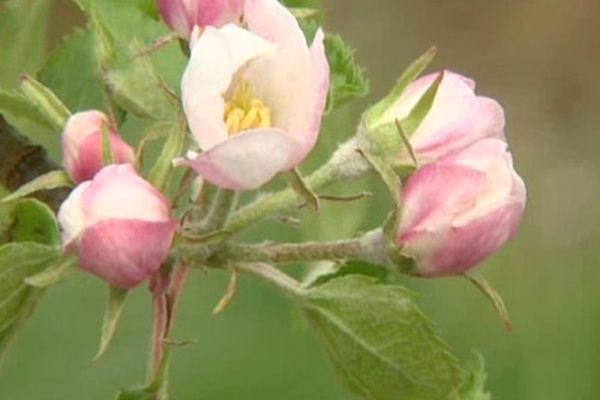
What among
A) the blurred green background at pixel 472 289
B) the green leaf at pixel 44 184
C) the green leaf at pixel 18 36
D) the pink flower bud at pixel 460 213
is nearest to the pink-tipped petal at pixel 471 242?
the pink flower bud at pixel 460 213

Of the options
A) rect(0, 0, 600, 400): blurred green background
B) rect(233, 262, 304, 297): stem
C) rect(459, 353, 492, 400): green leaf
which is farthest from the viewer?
rect(0, 0, 600, 400): blurred green background

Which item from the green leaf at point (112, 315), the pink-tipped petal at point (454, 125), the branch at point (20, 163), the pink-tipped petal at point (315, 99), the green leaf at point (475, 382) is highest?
the pink-tipped petal at point (315, 99)

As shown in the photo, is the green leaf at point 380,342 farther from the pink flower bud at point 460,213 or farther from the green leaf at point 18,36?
the green leaf at point 18,36

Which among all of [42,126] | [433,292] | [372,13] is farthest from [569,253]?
[42,126]

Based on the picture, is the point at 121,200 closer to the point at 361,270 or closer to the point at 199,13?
the point at 199,13

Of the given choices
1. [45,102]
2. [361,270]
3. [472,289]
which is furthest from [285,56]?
[472,289]

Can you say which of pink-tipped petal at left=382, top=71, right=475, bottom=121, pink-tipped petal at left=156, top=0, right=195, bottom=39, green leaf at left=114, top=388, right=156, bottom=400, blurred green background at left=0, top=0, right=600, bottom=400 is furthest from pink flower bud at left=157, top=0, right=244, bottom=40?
blurred green background at left=0, top=0, right=600, bottom=400

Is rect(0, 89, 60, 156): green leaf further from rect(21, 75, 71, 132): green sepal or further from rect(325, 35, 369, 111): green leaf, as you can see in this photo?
rect(325, 35, 369, 111): green leaf

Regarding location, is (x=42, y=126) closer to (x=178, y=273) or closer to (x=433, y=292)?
(x=178, y=273)
